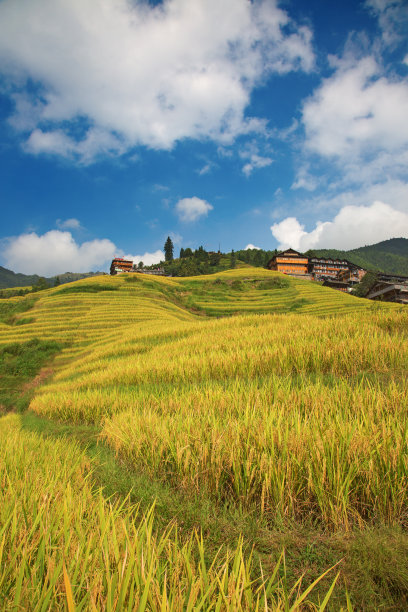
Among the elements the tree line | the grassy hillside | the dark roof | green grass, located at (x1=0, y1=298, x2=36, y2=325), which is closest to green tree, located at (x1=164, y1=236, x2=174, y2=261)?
the tree line

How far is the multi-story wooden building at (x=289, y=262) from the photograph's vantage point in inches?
3177

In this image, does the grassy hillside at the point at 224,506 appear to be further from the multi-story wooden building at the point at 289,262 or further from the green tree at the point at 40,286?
the multi-story wooden building at the point at 289,262

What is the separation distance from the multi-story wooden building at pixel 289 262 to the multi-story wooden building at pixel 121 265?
60.1 meters

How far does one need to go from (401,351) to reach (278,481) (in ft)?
13.9

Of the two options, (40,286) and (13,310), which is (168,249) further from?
(13,310)

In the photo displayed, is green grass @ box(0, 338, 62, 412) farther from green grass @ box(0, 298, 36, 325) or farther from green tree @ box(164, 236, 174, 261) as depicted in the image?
green tree @ box(164, 236, 174, 261)

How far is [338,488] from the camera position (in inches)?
67.9

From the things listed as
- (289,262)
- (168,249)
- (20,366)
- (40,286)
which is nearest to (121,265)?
(168,249)

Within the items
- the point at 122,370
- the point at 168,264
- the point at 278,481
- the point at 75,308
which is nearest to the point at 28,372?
the point at 122,370

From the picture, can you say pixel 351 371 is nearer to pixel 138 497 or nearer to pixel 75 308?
pixel 138 497

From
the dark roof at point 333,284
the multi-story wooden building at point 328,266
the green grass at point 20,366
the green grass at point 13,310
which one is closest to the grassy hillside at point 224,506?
the green grass at point 20,366

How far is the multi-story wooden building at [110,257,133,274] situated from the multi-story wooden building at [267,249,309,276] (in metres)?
60.1

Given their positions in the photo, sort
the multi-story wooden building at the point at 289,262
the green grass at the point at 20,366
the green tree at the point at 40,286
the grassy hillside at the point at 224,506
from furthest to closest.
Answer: the multi-story wooden building at the point at 289,262 → the green tree at the point at 40,286 → the green grass at the point at 20,366 → the grassy hillside at the point at 224,506

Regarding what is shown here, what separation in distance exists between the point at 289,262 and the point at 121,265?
66985 mm
